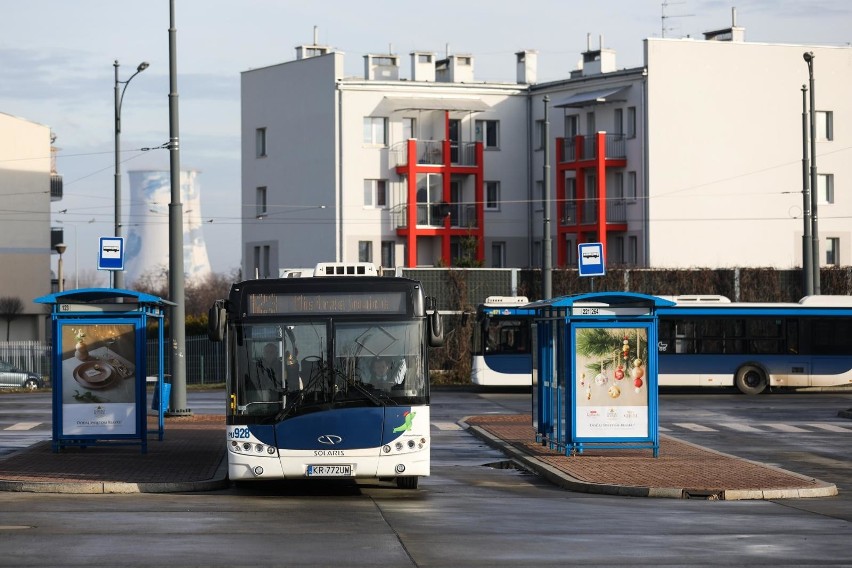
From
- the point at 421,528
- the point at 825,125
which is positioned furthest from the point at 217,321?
the point at 825,125

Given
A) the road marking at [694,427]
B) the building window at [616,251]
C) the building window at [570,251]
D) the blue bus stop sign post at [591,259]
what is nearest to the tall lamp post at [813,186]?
the blue bus stop sign post at [591,259]

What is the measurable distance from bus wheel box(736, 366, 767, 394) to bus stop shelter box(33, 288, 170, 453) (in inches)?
959

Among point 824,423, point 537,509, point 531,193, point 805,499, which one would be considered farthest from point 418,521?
point 531,193

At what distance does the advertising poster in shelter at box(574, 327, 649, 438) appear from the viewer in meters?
20.8

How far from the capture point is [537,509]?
15.4 meters

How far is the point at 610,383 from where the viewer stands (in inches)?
818

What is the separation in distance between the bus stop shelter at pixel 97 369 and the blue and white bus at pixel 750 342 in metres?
23.4

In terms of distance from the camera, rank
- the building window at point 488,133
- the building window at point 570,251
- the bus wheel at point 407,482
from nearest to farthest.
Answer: the bus wheel at point 407,482 → the building window at point 570,251 → the building window at point 488,133

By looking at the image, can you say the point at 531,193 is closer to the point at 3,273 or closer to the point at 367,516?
the point at 3,273

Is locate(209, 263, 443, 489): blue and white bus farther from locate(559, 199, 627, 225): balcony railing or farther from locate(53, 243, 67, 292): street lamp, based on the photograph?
locate(559, 199, 627, 225): balcony railing

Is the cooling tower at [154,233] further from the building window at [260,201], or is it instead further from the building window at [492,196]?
the building window at [492,196]

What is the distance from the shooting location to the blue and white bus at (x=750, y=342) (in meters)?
42.0

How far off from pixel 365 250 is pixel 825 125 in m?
21.2

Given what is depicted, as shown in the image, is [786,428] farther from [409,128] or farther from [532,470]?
[409,128]
